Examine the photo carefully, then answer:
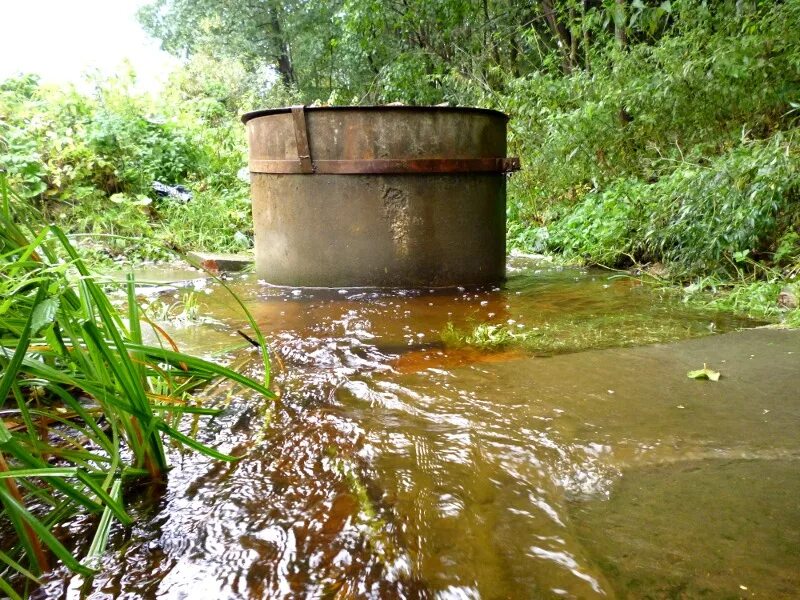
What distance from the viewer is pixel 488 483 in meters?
1.32

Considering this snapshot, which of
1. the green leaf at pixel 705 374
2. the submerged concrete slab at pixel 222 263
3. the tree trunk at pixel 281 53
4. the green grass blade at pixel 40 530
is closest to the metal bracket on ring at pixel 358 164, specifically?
the submerged concrete slab at pixel 222 263

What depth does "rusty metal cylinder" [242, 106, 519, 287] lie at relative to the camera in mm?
3758

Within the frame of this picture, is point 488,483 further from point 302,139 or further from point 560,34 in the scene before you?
point 560,34

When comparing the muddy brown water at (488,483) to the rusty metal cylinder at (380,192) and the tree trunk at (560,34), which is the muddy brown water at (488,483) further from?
the tree trunk at (560,34)

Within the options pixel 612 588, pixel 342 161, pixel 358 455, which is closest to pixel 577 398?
pixel 358 455

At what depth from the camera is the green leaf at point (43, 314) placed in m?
0.96

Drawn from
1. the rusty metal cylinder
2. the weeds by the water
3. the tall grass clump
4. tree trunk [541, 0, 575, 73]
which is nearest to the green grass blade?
the tall grass clump

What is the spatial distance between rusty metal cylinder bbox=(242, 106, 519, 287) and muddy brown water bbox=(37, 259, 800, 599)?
5.02 ft

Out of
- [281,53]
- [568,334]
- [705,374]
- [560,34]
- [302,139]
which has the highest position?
[281,53]

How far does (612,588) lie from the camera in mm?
950

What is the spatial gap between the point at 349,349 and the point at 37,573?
157 cm

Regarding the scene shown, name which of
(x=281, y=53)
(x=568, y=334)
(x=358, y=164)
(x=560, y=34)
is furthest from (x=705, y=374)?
(x=281, y=53)

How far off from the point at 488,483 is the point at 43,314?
0.96 m

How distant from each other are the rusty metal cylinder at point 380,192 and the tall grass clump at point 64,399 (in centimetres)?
248
